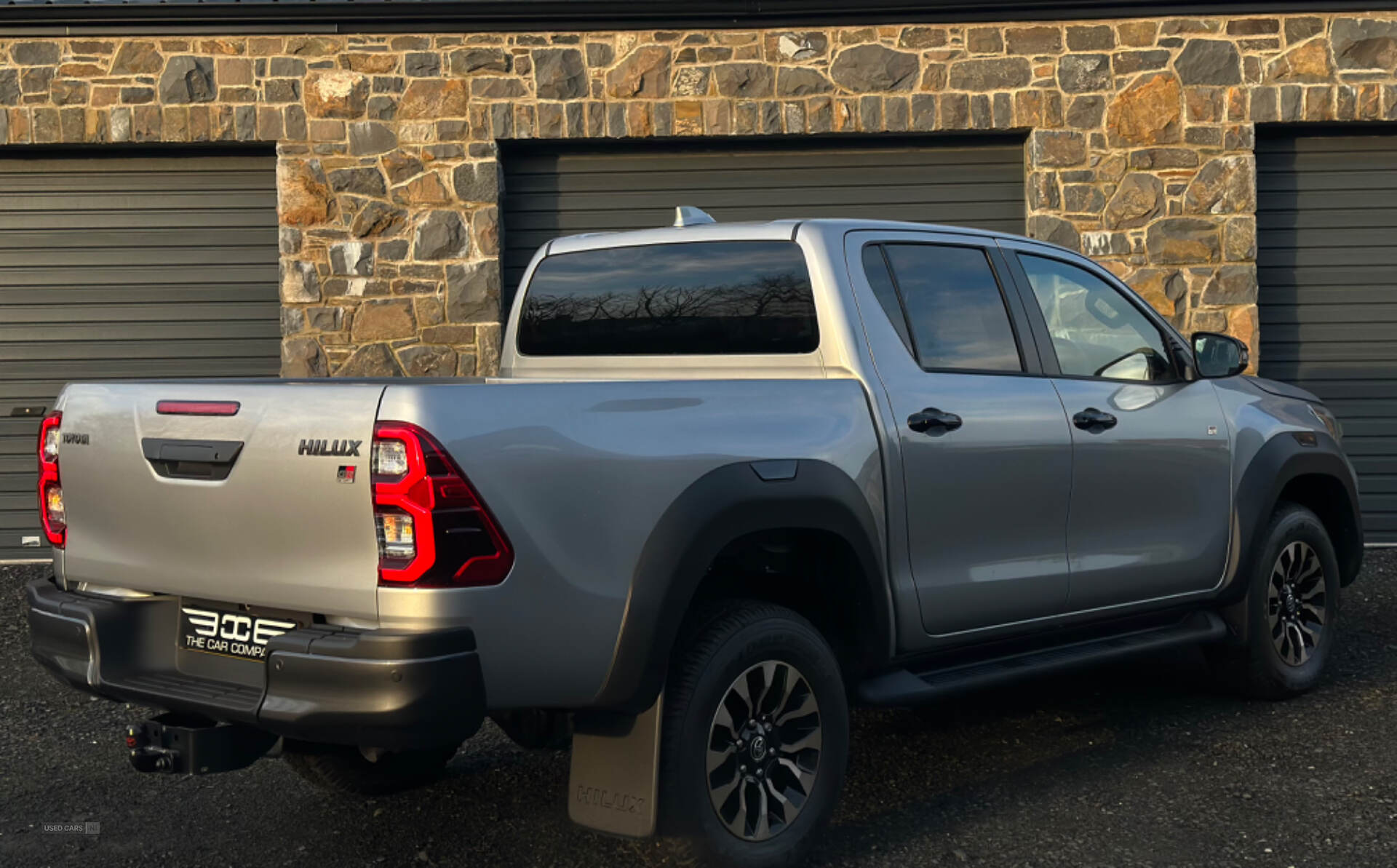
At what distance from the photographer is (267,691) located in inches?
134

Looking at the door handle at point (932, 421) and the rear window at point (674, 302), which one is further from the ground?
the rear window at point (674, 302)

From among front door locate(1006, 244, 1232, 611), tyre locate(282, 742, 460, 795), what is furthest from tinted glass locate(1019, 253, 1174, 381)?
tyre locate(282, 742, 460, 795)

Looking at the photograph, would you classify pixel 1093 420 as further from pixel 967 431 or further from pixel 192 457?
pixel 192 457

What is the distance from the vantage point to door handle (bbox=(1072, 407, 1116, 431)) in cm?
504

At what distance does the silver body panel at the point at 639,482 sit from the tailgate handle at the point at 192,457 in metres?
0.03

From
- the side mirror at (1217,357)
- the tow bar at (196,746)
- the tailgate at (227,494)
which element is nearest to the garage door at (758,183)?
the side mirror at (1217,357)

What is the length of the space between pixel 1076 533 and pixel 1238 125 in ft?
20.8

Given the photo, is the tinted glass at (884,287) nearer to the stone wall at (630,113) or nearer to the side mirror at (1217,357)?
the side mirror at (1217,357)

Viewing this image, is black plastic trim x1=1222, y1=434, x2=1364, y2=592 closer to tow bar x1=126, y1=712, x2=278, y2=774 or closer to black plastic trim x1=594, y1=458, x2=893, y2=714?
black plastic trim x1=594, y1=458, x2=893, y2=714

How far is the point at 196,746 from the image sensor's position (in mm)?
3523

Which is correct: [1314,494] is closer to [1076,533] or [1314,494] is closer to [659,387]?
[1076,533]

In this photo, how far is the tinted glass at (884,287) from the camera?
4602 millimetres

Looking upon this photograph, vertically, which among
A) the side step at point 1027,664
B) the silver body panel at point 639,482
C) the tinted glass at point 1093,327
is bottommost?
the side step at point 1027,664

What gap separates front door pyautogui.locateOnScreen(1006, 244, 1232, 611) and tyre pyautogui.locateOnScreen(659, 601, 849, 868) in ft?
4.49
